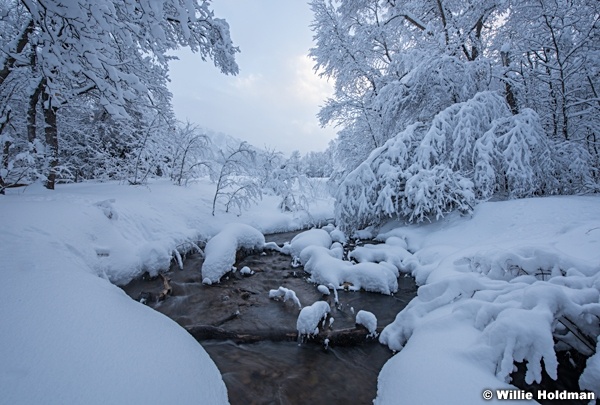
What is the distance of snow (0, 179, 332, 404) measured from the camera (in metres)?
1.32

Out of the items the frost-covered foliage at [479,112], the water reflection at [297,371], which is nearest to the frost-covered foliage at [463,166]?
the frost-covered foliage at [479,112]

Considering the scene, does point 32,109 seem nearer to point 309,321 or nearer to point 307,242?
point 307,242

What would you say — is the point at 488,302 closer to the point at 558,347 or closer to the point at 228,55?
the point at 558,347

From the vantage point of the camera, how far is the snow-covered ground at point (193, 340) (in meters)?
1.47

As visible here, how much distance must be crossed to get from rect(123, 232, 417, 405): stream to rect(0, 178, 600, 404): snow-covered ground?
25cm

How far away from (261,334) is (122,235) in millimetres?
3348

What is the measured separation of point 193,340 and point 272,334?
1.17 meters

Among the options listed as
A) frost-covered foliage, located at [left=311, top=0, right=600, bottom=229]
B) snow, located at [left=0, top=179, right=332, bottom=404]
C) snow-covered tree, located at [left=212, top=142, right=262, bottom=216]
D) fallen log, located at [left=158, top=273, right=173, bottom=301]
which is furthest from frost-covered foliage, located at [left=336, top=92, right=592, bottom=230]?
snow, located at [left=0, top=179, right=332, bottom=404]

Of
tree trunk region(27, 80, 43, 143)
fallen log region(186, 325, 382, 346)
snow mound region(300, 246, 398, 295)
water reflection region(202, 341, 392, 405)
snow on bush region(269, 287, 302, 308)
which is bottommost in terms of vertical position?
water reflection region(202, 341, 392, 405)

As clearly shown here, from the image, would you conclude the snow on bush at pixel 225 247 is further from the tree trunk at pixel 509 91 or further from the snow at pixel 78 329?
the tree trunk at pixel 509 91

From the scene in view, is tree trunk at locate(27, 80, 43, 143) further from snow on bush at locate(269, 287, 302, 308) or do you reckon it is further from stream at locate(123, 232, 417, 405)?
snow on bush at locate(269, 287, 302, 308)

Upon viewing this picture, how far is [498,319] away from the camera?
6.09ft

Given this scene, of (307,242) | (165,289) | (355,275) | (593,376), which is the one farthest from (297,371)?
(307,242)

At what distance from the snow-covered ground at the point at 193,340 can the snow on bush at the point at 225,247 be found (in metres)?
1.00
